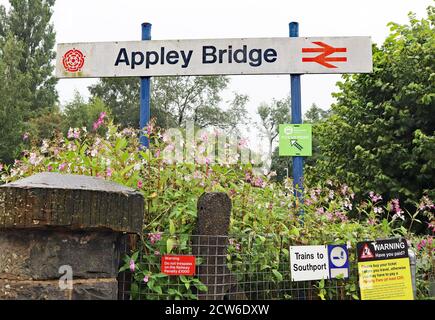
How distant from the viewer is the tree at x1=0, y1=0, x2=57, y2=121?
109ft

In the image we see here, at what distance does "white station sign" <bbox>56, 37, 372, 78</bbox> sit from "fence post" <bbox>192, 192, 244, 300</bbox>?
4.21m

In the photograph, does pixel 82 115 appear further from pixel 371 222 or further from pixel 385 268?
pixel 385 268

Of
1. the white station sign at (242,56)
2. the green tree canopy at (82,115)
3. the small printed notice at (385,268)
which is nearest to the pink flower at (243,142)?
the small printed notice at (385,268)

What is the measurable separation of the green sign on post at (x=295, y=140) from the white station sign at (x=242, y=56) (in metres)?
0.92

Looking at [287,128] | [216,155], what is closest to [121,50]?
Result: [287,128]

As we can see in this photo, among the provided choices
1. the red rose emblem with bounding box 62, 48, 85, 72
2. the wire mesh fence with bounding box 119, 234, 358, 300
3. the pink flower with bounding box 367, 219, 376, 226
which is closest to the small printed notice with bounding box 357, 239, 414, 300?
the wire mesh fence with bounding box 119, 234, 358, 300

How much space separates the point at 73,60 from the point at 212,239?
5.32 m

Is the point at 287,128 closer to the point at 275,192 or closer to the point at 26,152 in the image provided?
the point at 275,192

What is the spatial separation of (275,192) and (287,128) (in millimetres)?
2382

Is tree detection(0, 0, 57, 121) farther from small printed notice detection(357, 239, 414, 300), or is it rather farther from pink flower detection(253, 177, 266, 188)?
small printed notice detection(357, 239, 414, 300)

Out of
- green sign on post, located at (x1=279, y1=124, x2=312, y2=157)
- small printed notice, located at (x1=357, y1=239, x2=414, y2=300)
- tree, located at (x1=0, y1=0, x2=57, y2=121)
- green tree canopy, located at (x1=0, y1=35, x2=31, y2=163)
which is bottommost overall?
small printed notice, located at (x1=357, y1=239, x2=414, y2=300)

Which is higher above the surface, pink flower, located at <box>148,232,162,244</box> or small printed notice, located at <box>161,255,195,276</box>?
pink flower, located at <box>148,232,162,244</box>

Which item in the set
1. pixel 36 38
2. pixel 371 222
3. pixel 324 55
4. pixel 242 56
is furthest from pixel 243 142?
pixel 36 38

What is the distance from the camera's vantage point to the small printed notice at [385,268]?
4.06 meters
